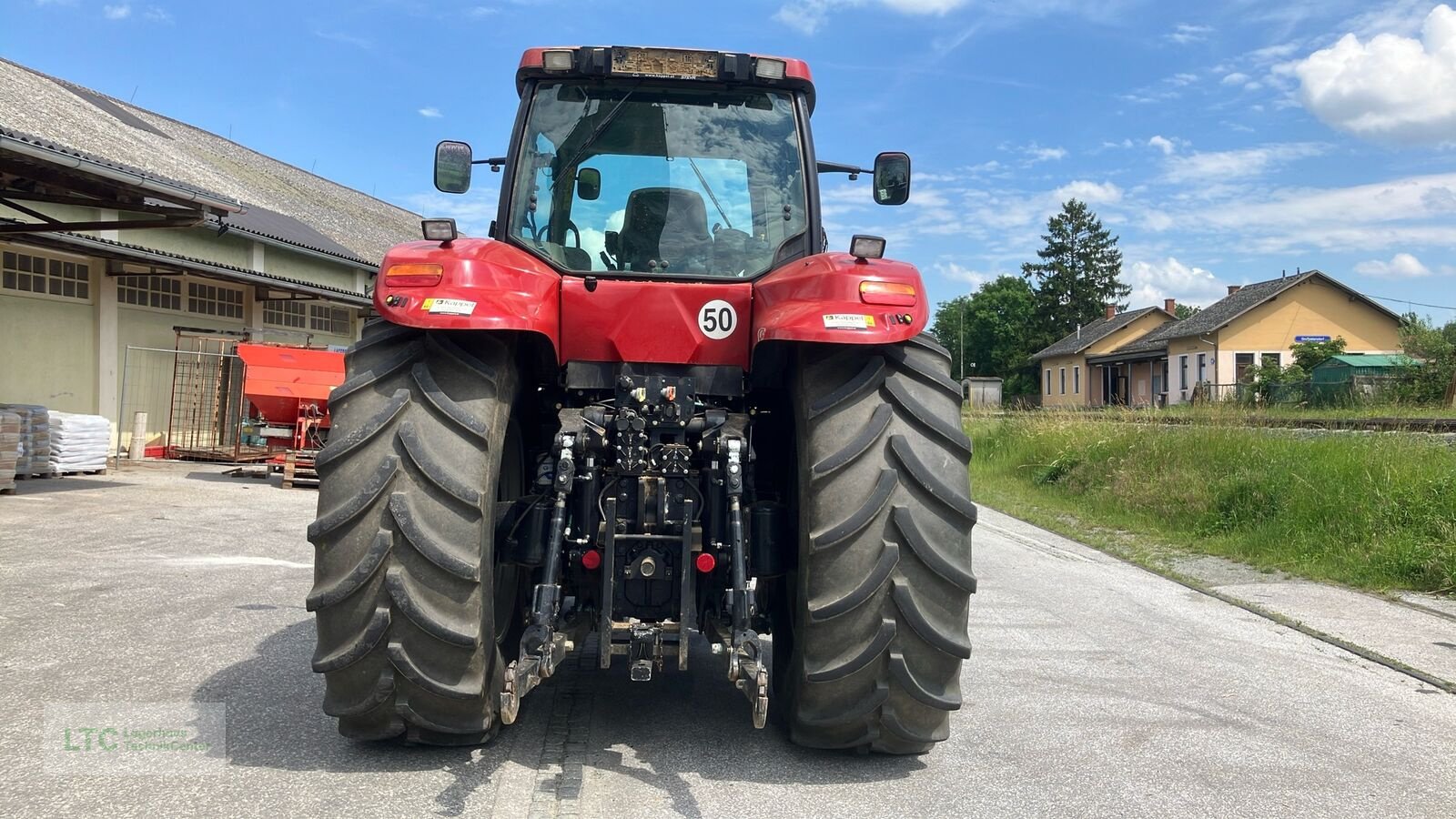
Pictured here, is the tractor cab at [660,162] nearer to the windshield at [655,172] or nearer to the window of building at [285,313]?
the windshield at [655,172]

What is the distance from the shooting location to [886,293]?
353 cm

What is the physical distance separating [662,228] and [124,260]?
14695mm

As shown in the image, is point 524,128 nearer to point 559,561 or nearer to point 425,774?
point 559,561

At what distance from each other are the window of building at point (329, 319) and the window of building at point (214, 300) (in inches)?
100

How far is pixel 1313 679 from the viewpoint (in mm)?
5262

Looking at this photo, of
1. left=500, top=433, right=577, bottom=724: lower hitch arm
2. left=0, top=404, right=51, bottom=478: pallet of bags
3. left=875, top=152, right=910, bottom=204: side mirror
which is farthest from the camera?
left=0, top=404, right=51, bottom=478: pallet of bags

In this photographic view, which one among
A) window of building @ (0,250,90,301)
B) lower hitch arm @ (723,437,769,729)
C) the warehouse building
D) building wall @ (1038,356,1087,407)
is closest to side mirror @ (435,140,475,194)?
lower hitch arm @ (723,437,769,729)

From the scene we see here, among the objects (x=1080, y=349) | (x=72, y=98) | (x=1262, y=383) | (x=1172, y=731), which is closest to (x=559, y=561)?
(x=1172, y=731)

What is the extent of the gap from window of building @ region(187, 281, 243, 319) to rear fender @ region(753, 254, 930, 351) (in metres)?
17.6

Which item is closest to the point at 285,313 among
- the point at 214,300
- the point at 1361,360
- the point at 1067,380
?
the point at 214,300

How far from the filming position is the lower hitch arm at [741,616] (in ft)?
10.7

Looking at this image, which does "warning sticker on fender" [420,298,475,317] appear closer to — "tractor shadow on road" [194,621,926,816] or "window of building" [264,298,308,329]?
"tractor shadow on road" [194,621,926,816]

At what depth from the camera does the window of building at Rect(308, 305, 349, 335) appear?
22.5 metres

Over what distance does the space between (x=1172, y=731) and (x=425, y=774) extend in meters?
2.94
